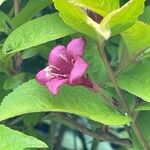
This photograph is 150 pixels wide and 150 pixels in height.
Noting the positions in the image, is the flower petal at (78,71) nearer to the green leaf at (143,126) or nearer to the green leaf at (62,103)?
the green leaf at (62,103)

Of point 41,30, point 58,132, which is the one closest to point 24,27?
point 41,30

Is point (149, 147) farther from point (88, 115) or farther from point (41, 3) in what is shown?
point (41, 3)

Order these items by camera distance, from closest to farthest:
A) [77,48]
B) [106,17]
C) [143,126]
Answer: [106,17], [77,48], [143,126]

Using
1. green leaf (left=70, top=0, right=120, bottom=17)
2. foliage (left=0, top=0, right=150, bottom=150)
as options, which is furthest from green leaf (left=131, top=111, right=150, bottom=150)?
green leaf (left=70, top=0, right=120, bottom=17)

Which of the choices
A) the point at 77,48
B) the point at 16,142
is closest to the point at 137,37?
the point at 77,48

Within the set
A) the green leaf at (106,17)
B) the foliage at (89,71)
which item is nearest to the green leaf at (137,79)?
the foliage at (89,71)

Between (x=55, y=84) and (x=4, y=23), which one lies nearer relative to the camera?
(x=55, y=84)

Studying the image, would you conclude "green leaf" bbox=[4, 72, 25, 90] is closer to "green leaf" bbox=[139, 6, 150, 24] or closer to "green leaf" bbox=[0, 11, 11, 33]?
"green leaf" bbox=[0, 11, 11, 33]

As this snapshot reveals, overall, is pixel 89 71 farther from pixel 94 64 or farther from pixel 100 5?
pixel 100 5
